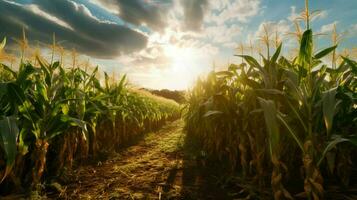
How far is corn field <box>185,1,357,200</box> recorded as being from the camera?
6.29 feet

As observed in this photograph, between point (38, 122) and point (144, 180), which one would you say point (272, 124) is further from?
point (38, 122)

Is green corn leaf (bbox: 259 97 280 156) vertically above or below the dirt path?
above

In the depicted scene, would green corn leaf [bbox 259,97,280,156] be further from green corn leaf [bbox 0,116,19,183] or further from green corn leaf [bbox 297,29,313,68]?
green corn leaf [bbox 0,116,19,183]

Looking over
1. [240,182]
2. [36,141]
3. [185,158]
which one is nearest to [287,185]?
[240,182]

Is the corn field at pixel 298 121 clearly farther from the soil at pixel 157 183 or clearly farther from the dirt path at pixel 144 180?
the dirt path at pixel 144 180

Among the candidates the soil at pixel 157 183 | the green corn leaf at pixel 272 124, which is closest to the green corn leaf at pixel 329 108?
the green corn leaf at pixel 272 124

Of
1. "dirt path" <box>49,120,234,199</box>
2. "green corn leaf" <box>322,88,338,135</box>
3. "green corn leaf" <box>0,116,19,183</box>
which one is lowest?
"dirt path" <box>49,120,234,199</box>

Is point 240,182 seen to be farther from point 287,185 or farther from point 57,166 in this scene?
point 57,166

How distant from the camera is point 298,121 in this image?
2279mm

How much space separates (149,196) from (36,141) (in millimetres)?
1313

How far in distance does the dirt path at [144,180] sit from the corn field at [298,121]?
50 cm

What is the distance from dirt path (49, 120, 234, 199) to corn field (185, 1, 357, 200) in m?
0.50

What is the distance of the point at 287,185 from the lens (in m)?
Answer: 2.43

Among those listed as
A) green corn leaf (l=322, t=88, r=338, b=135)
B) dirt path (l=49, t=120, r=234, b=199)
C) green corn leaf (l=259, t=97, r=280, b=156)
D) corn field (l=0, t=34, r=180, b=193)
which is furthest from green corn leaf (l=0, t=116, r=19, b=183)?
green corn leaf (l=322, t=88, r=338, b=135)
